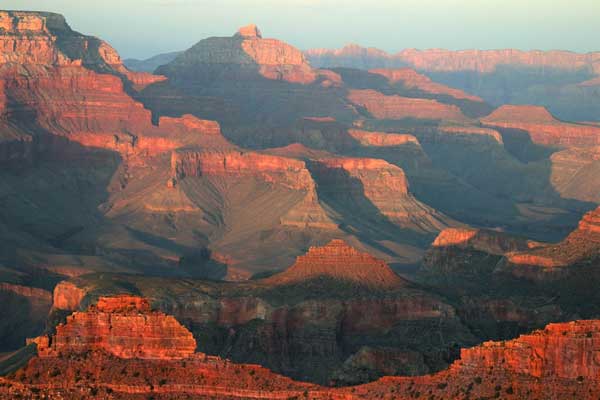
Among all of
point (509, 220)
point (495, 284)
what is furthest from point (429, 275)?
point (509, 220)

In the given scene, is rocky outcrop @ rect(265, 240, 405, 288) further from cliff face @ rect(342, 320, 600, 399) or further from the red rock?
cliff face @ rect(342, 320, 600, 399)

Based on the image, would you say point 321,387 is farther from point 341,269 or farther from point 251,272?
point 251,272

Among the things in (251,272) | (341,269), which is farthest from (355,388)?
(251,272)

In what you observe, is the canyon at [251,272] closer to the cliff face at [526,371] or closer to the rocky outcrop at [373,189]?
the cliff face at [526,371]

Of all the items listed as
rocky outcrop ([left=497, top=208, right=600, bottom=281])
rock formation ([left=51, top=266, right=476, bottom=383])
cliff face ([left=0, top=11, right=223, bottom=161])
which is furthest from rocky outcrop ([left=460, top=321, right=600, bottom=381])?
cliff face ([left=0, top=11, right=223, bottom=161])

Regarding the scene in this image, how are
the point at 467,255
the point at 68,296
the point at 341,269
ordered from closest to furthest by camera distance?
the point at 341,269
the point at 68,296
the point at 467,255

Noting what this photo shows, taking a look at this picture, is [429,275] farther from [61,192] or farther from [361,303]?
[61,192]
